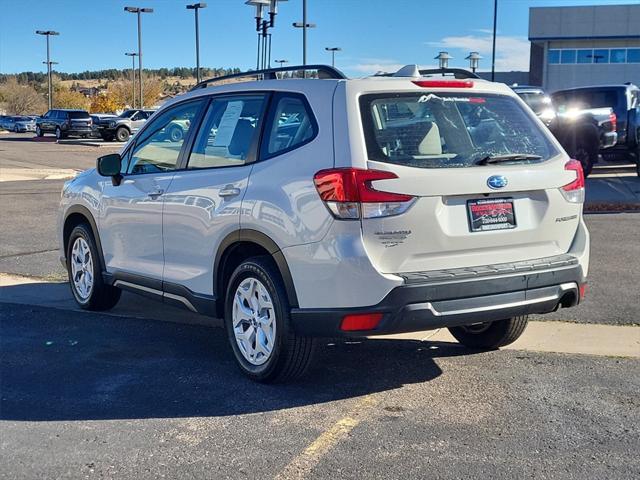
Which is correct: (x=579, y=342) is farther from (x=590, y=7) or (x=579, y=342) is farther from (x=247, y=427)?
(x=590, y=7)

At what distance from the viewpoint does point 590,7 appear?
50.4 meters

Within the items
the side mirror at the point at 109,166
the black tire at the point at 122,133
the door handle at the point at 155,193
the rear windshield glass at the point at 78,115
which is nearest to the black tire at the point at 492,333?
the door handle at the point at 155,193

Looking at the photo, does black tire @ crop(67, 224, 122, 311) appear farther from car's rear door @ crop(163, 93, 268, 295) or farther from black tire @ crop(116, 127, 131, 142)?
black tire @ crop(116, 127, 131, 142)

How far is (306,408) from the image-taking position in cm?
463

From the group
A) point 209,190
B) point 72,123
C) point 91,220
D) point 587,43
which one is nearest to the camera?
point 209,190

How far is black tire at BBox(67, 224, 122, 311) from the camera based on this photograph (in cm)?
679

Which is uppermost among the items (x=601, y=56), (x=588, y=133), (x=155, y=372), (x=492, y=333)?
(x=601, y=56)

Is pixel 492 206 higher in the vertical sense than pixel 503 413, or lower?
higher

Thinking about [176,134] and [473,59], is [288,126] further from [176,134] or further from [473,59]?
[473,59]

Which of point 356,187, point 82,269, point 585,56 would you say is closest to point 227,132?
point 356,187

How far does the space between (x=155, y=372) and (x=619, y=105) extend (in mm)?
16261

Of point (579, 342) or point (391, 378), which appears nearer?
point (391, 378)

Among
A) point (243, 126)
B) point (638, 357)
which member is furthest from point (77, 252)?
point (638, 357)

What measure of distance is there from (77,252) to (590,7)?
49453 millimetres
